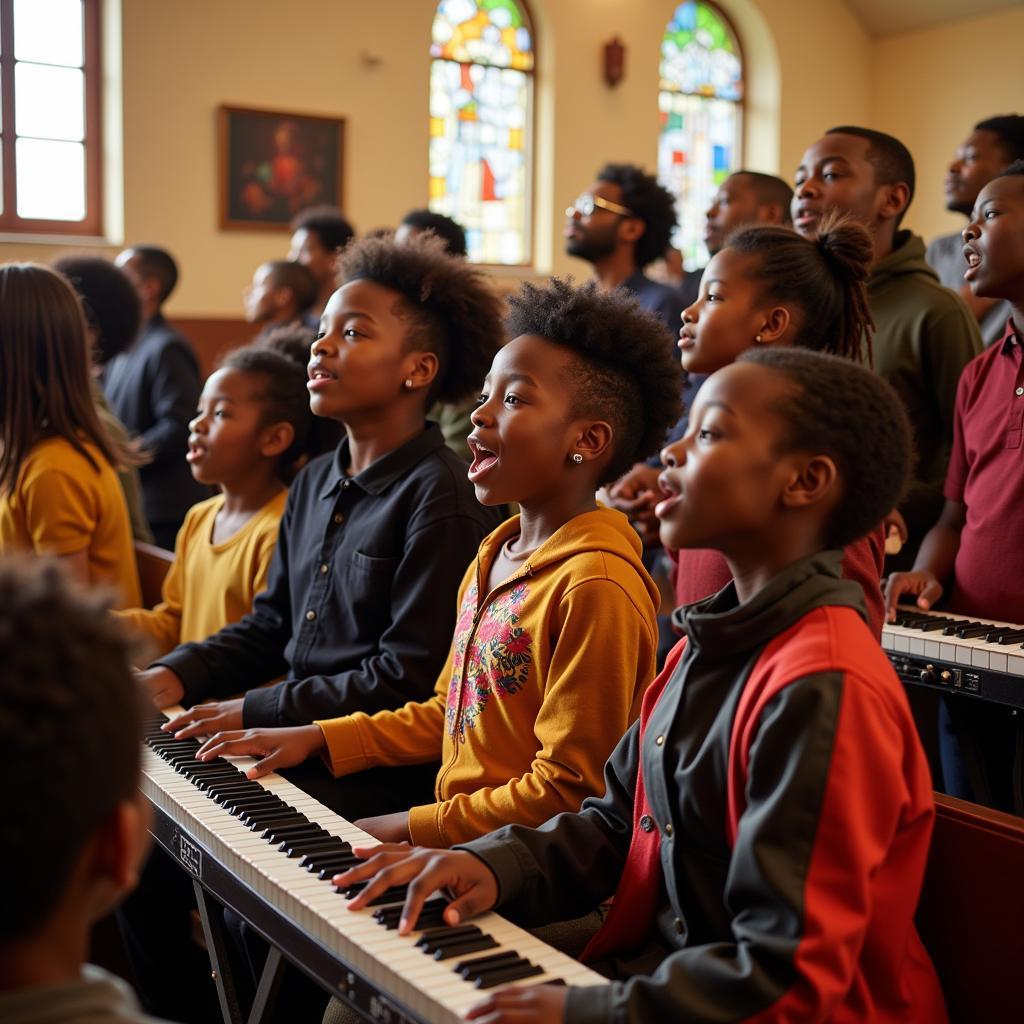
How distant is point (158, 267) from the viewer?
6238 millimetres

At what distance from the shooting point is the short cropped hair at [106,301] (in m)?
4.70

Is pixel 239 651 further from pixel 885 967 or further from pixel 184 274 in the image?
pixel 184 274

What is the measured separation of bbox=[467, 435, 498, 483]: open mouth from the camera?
7.21ft

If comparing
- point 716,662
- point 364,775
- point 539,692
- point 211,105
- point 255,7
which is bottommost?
point 364,775

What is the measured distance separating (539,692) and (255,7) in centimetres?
826

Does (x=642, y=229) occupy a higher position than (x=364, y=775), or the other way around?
(x=642, y=229)

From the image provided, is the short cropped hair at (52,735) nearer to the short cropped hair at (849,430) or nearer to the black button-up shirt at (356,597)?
the short cropped hair at (849,430)

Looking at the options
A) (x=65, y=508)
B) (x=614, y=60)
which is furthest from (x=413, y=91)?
(x=65, y=508)

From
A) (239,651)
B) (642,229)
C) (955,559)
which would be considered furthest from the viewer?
(642,229)

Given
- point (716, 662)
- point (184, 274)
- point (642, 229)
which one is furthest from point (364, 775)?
point (184, 274)

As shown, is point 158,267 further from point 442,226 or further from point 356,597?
point 356,597

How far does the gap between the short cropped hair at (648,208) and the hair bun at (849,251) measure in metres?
3.05

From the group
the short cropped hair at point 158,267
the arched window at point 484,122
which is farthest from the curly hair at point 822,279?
the arched window at point 484,122

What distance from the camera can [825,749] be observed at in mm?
1365
